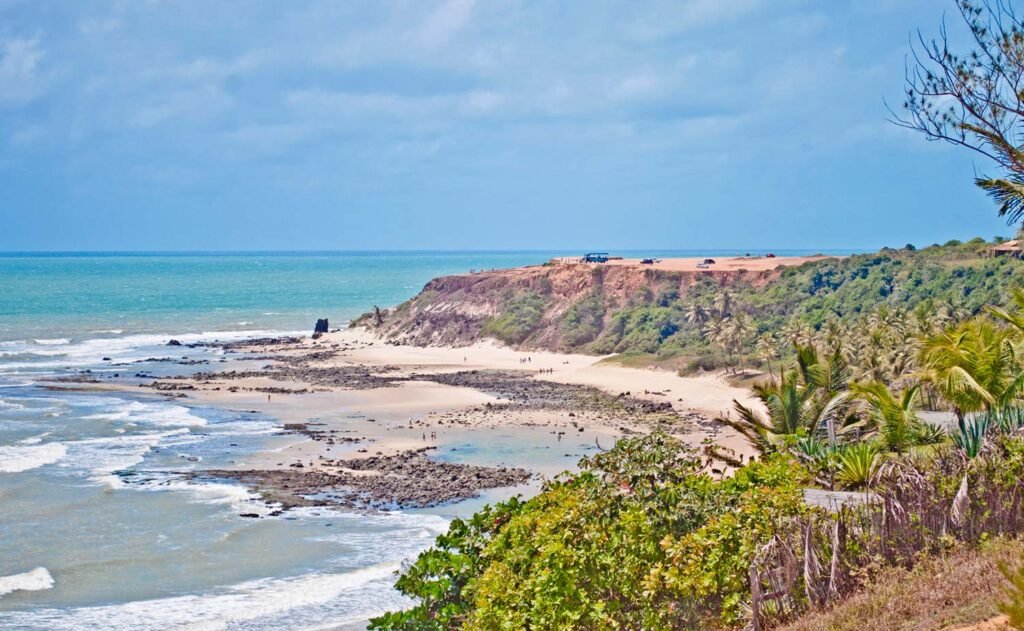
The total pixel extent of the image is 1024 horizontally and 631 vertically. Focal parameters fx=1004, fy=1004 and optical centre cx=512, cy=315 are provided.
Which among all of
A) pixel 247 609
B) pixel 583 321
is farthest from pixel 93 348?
pixel 247 609

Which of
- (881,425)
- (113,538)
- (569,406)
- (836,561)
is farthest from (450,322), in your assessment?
(836,561)

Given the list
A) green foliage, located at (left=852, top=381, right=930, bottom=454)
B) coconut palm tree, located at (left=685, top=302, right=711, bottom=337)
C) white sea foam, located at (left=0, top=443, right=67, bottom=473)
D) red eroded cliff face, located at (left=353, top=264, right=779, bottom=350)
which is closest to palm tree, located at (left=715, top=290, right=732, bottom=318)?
coconut palm tree, located at (left=685, top=302, right=711, bottom=337)

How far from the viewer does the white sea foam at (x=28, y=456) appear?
40844 mm

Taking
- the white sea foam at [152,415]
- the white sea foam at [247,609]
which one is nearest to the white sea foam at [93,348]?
the white sea foam at [152,415]

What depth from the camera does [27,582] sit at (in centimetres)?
2684

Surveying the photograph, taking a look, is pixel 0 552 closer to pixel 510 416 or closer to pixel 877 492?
pixel 877 492

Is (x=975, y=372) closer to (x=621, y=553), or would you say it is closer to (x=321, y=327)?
(x=621, y=553)

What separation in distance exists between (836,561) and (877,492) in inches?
72.0

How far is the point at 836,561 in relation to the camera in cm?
1155

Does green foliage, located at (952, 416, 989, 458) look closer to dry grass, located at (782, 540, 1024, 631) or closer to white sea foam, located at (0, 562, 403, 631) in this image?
dry grass, located at (782, 540, 1024, 631)

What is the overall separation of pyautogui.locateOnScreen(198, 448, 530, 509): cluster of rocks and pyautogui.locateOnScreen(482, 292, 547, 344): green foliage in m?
52.1

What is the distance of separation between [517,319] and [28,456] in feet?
192

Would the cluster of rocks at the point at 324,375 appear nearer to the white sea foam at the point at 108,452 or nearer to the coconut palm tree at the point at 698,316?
the white sea foam at the point at 108,452

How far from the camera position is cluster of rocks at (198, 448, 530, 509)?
35.8m
